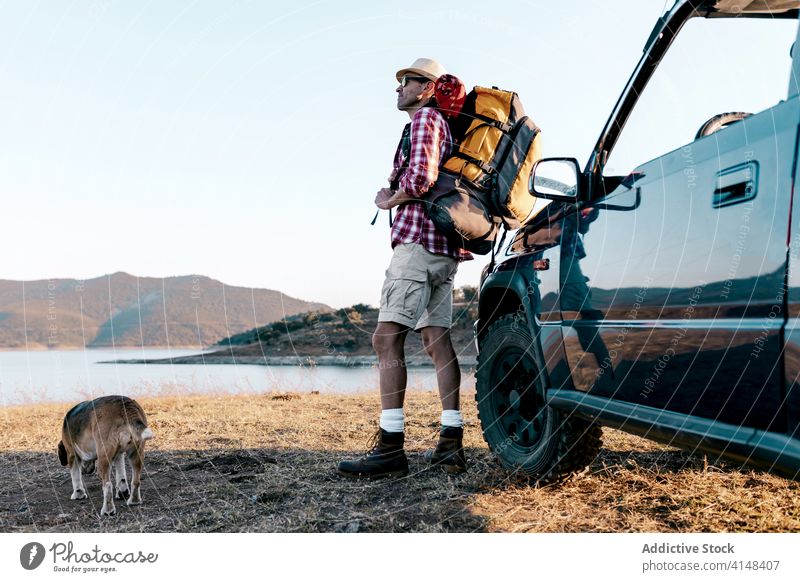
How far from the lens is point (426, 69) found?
4199 mm

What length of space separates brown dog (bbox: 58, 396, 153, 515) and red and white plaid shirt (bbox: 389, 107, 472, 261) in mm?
1847

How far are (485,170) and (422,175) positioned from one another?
0.40 m

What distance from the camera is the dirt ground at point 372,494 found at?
3.22 meters

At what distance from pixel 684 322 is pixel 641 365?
38 cm

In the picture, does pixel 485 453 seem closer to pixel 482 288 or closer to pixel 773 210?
pixel 482 288

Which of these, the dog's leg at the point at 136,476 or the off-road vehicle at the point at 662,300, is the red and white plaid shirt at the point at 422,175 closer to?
the off-road vehicle at the point at 662,300

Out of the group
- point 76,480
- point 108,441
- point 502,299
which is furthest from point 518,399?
point 76,480

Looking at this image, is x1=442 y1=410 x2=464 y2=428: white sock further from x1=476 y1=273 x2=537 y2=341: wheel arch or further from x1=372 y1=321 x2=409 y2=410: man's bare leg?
x1=476 y1=273 x2=537 y2=341: wheel arch

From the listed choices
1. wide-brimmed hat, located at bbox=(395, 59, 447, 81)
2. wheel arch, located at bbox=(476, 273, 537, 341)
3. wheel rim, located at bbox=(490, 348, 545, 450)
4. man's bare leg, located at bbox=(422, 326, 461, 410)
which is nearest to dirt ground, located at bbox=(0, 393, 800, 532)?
wheel rim, located at bbox=(490, 348, 545, 450)

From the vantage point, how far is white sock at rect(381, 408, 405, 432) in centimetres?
414

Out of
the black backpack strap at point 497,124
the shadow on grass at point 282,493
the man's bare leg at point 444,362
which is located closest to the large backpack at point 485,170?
the black backpack strap at point 497,124

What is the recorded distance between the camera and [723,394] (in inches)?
99.3

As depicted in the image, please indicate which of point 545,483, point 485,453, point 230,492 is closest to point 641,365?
point 545,483

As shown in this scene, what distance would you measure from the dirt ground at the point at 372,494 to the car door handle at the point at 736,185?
149 centimetres
